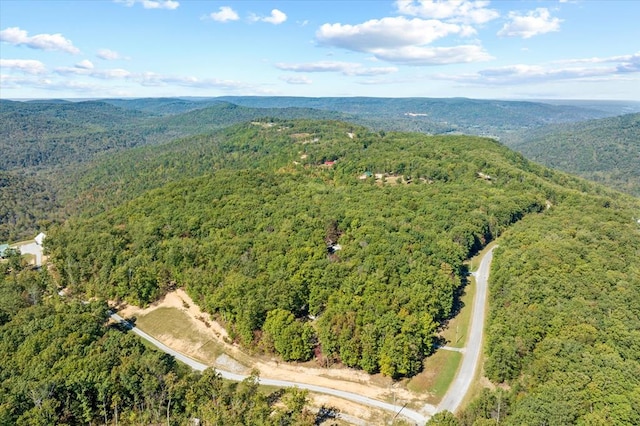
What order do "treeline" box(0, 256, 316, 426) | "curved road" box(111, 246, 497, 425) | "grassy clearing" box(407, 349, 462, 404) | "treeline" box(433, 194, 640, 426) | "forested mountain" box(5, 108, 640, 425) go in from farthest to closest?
"grassy clearing" box(407, 349, 462, 404) < "curved road" box(111, 246, 497, 425) < "forested mountain" box(5, 108, 640, 425) < "treeline" box(0, 256, 316, 426) < "treeline" box(433, 194, 640, 426)

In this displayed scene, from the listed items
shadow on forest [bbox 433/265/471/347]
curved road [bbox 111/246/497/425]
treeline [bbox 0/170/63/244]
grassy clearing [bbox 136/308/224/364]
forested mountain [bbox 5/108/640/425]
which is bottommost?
treeline [bbox 0/170/63/244]

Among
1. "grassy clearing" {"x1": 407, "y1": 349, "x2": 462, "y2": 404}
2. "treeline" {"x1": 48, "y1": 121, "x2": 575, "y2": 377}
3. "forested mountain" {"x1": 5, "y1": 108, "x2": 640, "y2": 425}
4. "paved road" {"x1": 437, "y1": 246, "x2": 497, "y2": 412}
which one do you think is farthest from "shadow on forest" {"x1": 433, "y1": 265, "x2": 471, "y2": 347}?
"grassy clearing" {"x1": 407, "y1": 349, "x2": 462, "y2": 404}

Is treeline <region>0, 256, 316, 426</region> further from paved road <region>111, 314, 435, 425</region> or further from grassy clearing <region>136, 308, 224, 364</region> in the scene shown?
grassy clearing <region>136, 308, 224, 364</region>

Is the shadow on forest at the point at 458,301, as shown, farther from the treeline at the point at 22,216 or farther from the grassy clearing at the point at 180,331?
the treeline at the point at 22,216

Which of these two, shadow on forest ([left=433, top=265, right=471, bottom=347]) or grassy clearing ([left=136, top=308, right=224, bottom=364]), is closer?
shadow on forest ([left=433, top=265, right=471, bottom=347])

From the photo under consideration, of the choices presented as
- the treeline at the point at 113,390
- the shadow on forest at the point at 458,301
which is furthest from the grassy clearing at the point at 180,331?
the shadow on forest at the point at 458,301

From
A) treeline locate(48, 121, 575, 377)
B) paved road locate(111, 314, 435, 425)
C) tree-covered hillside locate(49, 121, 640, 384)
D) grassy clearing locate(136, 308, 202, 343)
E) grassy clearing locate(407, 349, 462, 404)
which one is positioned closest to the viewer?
paved road locate(111, 314, 435, 425)

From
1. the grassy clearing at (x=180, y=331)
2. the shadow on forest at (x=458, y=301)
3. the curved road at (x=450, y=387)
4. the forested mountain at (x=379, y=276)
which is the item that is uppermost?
the forested mountain at (x=379, y=276)
